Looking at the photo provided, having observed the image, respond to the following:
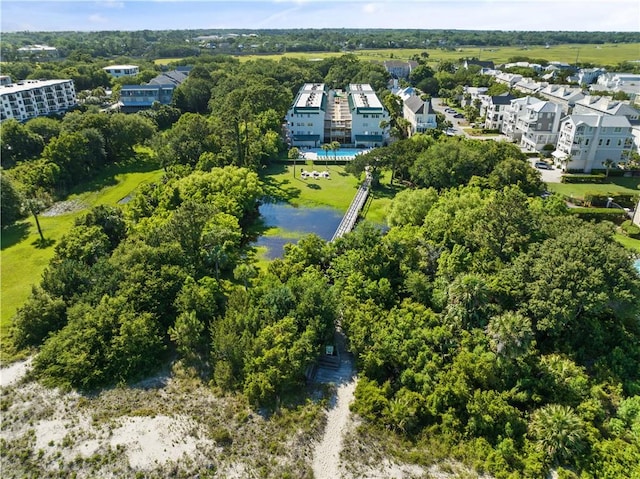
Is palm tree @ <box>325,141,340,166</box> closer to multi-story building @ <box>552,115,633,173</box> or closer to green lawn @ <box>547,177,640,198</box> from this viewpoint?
green lawn @ <box>547,177,640,198</box>

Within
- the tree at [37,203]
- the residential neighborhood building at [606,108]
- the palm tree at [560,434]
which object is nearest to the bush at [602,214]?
the residential neighborhood building at [606,108]

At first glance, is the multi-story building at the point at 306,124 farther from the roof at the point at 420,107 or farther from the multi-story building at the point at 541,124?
the multi-story building at the point at 541,124

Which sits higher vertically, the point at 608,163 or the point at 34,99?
the point at 34,99

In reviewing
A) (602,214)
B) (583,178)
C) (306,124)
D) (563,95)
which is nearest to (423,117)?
(306,124)

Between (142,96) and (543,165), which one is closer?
(543,165)

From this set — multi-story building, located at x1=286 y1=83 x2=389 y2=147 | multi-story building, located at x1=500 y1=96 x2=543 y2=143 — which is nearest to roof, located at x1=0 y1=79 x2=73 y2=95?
multi-story building, located at x1=286 y1=83 x2=389 y2=147

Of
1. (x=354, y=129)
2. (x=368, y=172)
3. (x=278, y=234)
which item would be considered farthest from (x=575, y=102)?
(x=278, y=234)

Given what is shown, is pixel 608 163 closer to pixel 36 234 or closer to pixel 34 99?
pixel 36 234
